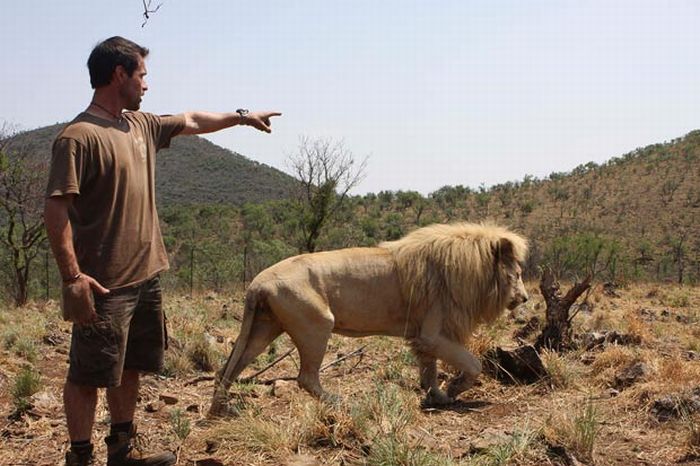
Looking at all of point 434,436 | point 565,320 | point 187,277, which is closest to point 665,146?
point 187,277

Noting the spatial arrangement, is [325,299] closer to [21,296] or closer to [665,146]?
[21,296]

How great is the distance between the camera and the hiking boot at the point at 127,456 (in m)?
4.29

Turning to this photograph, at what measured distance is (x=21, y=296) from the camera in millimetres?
18609

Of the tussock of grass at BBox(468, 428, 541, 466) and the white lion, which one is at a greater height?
the white lion

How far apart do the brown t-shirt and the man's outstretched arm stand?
29.7 inches

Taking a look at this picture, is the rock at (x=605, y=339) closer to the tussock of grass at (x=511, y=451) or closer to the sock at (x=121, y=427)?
the tussock of grass at (x=511, y=451)

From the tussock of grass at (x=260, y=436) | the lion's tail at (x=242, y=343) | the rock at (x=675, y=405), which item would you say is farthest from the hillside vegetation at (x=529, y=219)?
the tussock of grass at (x=260, y=436)

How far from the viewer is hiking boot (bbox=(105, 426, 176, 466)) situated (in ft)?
14.1

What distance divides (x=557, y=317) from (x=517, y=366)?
1.40 metres

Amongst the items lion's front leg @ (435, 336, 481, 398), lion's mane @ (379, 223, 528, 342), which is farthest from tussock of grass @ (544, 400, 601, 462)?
lion's mane @ (379, 223, 528, 342)

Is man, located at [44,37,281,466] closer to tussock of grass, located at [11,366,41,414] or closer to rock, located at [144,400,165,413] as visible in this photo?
rock, located at [144,400,165,413]

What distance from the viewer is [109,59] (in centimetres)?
412

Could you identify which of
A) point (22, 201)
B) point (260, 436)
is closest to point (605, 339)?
point (260, 436)

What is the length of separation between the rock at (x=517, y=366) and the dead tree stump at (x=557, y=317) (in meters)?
1.13
